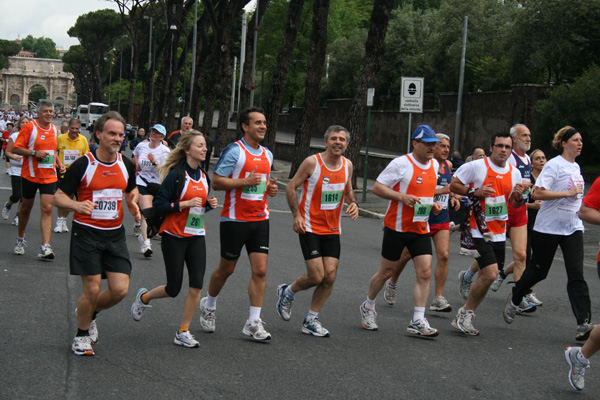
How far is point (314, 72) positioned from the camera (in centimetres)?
2625

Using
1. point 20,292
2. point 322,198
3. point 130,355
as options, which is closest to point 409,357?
point 322,198

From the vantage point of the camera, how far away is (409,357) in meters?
6.40

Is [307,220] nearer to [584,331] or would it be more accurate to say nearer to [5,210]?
[584,331]

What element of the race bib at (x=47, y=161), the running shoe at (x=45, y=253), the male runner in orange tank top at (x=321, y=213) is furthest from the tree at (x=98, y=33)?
the male runner in orange tank top at (x=321, y=213)

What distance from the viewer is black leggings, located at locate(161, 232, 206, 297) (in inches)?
254

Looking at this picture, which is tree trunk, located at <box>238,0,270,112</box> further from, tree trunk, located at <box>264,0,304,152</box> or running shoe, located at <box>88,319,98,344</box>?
running shoe, located at <box>88,319,98,344</box>

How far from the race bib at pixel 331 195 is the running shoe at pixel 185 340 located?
60.6 inches

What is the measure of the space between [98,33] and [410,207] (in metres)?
91.8

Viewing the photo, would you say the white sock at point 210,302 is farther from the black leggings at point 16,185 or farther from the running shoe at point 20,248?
the black leggings at point 16,185

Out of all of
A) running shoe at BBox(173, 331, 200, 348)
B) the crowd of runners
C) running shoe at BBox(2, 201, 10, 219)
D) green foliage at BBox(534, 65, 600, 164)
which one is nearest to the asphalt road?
running shoe at BBox(173, 331, 200, 348)

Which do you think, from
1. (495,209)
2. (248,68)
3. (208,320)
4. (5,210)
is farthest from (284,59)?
(208,320)

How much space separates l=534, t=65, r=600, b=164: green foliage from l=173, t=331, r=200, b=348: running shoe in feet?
72.6

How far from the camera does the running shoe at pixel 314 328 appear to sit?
696cm

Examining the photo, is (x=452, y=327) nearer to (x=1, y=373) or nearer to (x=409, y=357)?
(x=409, y=357)
